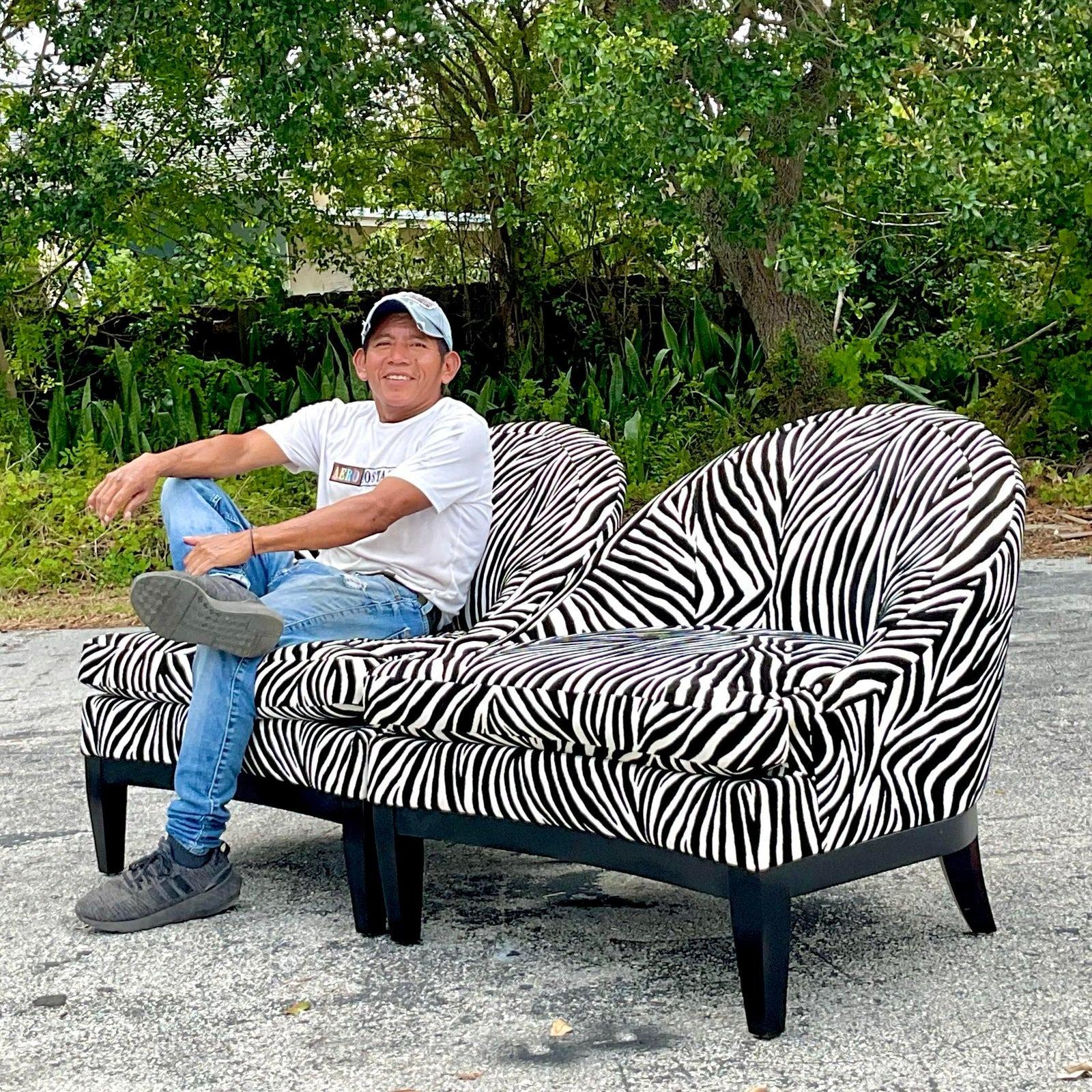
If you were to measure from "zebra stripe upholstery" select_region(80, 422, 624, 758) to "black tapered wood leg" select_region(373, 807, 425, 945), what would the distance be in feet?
0.77

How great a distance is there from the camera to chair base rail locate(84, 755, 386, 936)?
3.11 m

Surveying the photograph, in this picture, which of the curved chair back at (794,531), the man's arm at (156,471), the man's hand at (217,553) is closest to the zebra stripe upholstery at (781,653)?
the curved chair back at (794,531)

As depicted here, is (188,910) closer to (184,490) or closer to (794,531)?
(184,490)

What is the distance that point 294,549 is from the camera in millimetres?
3447

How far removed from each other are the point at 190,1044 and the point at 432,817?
62 cm

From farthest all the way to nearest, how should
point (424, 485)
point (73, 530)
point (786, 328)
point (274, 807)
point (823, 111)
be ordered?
point (786, 328) < point (73, 530) < point (823, 111) < point (424, 485) < point (274, 807)

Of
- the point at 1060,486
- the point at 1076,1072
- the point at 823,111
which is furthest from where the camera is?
the point at 1060,486

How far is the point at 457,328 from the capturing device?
37.6 feet

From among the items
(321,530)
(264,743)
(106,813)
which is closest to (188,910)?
(264,743)

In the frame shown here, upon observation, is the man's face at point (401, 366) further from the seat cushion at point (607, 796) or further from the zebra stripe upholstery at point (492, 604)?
the seat cushion at point (607, 796)

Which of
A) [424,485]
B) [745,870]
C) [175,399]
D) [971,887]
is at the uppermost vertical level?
[424,485]

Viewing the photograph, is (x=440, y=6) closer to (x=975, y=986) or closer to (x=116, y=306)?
(x=116, y=306)

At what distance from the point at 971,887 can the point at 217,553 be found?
171 cm

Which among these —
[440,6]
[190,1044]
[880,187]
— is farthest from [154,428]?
[190,1044]
